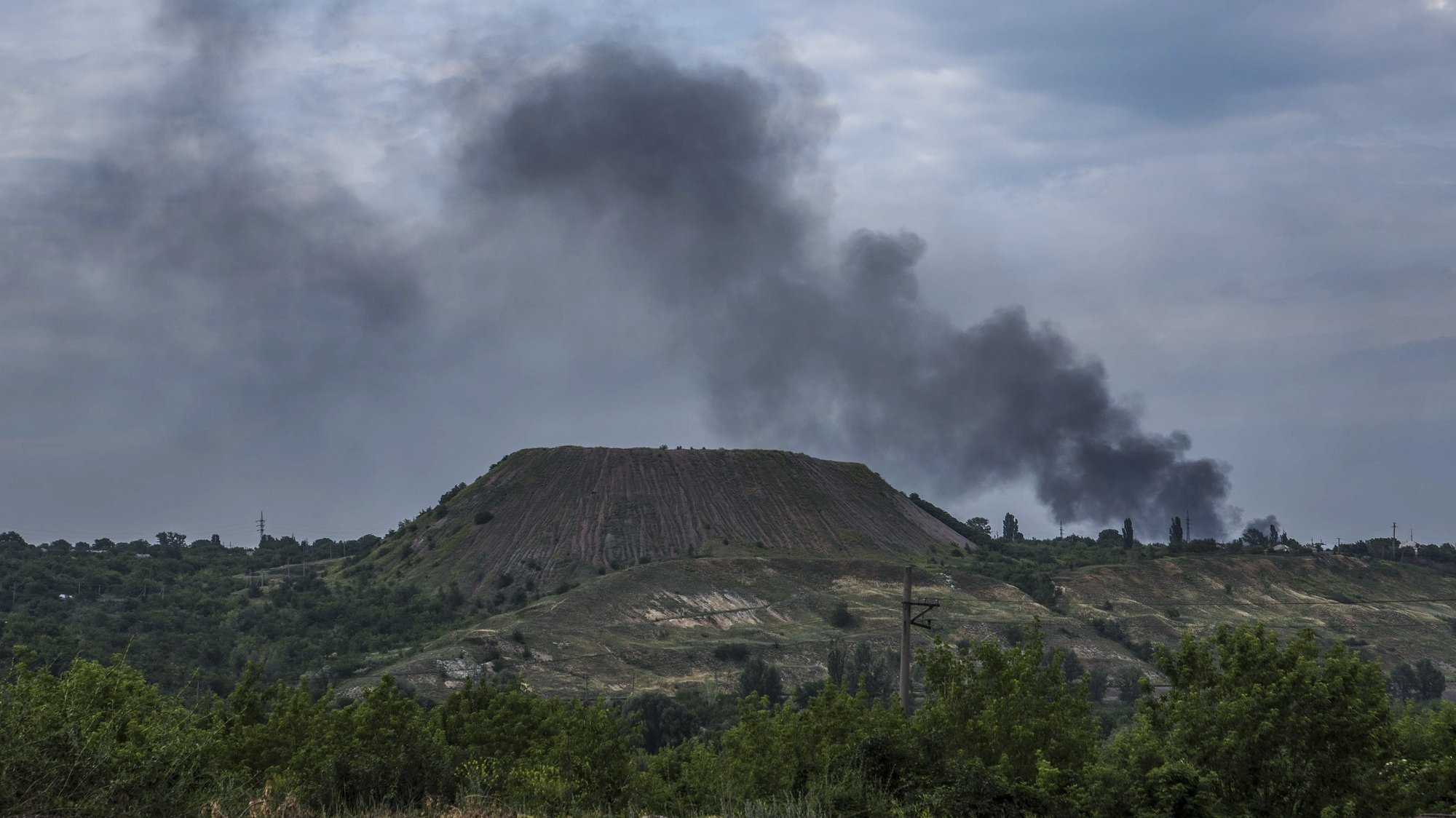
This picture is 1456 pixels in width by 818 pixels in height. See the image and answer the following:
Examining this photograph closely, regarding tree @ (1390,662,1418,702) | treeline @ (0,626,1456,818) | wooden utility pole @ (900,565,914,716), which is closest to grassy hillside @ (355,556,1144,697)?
tree @ (1390,662,1418,702)

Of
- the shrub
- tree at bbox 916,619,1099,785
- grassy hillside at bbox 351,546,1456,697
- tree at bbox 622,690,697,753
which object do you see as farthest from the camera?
the shrub

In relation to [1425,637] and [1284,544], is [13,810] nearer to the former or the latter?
[1425,637]

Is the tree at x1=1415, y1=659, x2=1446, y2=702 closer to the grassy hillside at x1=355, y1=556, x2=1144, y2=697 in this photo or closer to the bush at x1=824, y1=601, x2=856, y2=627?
the grassy hillside at x1=355, y1=556, x2=1144, y2=697

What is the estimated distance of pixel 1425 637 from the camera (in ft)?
369

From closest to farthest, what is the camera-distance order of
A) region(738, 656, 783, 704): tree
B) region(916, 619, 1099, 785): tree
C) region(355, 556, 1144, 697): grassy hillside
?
region(916, 619, 1099, 785): tree, region(738, 656, 783, 704): tree, region(355, 556, 1144, 697): grassy hillside

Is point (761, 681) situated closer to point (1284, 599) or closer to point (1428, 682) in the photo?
point (1428, 682)

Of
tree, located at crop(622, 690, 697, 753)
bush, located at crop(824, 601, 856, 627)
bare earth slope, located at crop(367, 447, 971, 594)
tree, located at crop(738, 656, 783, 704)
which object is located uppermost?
bare earth slope, located at crop(367, 447, 971, 594)

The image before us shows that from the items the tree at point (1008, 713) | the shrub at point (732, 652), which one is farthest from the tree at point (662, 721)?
the tree at point (1008, 713)

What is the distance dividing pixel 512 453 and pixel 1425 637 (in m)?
107

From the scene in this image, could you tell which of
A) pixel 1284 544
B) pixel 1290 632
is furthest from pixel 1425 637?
pixel 1284 544

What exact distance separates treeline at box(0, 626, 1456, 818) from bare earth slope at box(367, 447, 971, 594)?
302 feet

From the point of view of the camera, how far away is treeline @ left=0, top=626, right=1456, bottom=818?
2102 cm

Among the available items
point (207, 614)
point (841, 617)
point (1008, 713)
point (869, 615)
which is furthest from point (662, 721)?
point (207, 614)

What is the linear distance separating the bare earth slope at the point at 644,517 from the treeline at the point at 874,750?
302 ft
